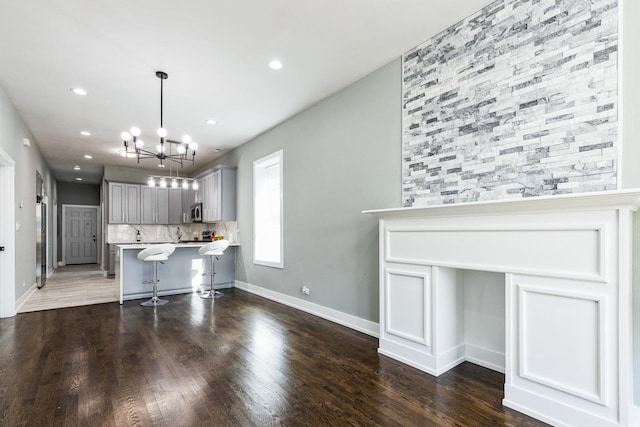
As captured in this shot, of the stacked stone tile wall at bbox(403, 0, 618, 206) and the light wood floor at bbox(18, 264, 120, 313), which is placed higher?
the stacked stone tile wall at bbox(403, 0, 618, 206)

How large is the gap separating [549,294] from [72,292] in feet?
24.5

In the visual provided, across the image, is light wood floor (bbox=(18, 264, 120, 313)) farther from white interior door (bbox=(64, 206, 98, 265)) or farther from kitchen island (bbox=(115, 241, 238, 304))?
white interior door (bbox=(64, 206, 98, 265))

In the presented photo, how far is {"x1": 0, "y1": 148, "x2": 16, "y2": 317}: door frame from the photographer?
4250mm

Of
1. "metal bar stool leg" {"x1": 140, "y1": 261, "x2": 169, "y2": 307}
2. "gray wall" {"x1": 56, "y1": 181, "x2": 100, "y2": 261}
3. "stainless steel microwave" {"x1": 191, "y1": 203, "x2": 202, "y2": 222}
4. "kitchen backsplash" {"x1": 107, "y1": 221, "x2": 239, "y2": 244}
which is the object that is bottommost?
"metal bar stool leg" {"x1": 140, "y1": 261, "x2": 169, "y2": 307}

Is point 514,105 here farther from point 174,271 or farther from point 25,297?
point 25,297

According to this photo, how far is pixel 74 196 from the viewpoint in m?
11.3

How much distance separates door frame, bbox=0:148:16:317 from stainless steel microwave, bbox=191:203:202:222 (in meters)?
3.37

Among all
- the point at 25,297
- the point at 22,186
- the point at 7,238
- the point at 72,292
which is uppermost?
the point at 22,186

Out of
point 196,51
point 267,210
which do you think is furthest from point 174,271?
point 196,51

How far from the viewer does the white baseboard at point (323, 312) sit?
11.6 feet

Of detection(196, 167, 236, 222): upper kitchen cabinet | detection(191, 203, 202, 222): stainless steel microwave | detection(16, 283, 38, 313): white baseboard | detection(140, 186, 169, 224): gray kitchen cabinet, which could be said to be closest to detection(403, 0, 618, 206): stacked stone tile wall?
detection(196, 167, 236, 222): upper kitchen cabinet

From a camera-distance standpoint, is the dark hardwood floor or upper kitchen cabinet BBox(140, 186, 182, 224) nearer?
the dark hardwood floor

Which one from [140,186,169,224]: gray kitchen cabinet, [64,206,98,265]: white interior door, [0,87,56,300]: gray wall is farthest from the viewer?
[64,206,98,265]: white interior door

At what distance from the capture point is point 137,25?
8.84 ft
